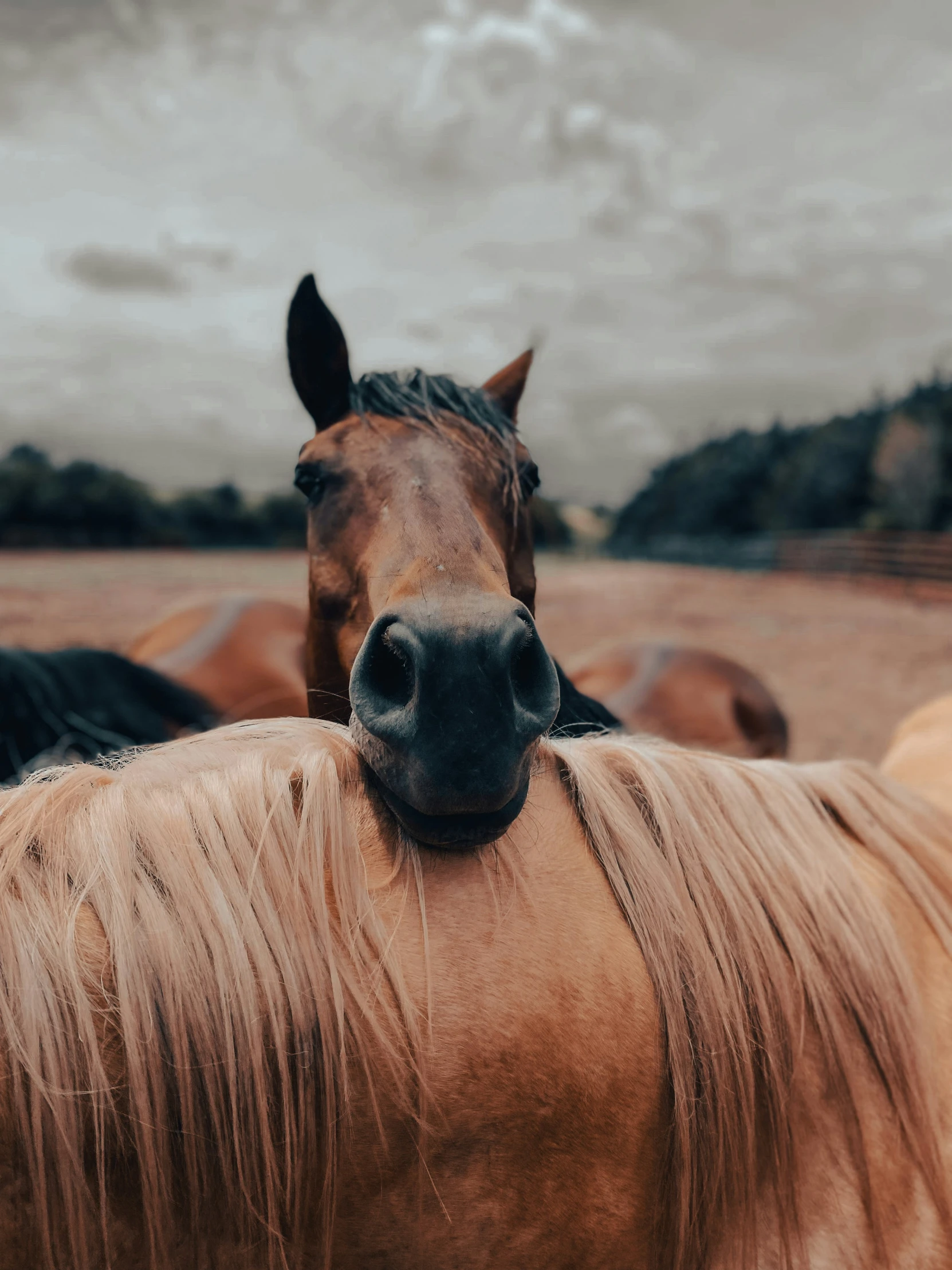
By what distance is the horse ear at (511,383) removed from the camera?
7.23 feet

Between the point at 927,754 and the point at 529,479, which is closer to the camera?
the point at 529,479

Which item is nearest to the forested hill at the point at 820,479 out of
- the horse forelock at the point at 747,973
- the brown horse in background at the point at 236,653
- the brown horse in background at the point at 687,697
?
the brown horse in background at the point at 687,697

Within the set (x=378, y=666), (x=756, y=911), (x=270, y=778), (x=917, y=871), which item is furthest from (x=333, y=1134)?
(x=917, y=871)

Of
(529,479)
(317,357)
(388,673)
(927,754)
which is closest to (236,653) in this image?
(317,357)

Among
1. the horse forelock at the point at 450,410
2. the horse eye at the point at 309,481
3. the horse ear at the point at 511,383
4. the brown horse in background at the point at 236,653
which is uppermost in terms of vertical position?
the horse ear at the point at 511,383

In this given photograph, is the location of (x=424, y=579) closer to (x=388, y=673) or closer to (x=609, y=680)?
(x=388, y=673)

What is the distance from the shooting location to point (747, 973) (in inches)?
44.8

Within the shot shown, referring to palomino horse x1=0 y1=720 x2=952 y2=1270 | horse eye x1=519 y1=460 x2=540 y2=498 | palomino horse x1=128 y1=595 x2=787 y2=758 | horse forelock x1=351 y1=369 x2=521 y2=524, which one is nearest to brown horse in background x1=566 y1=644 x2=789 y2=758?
palomino horse x1=128 y1=595 x2=787 y2=758

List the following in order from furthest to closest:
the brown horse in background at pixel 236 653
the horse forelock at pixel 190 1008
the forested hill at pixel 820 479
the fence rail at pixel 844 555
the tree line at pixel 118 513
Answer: the tree line at pixel 118 513 → the forested hill at pixel 820 479 → the fence rail at pixel 844 555 → the brown horse in background at pixel 236 653 → the horse forelock at pixel 190 1008

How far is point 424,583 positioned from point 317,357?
1.09m

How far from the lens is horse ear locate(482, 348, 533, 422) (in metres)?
2.21

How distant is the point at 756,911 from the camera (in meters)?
1.18

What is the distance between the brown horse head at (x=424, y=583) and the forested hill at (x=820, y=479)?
97.8ft

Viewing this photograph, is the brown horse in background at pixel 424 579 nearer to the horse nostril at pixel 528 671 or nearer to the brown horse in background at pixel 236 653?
the horse nostril at pixel 528 671
